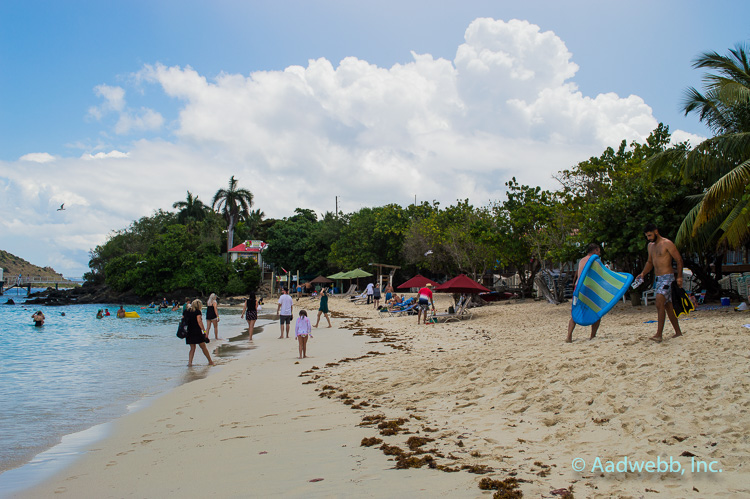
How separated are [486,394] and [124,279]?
54.5 metres

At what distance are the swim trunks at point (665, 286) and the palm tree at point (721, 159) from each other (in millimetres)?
5497

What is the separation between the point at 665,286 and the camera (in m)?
6.64

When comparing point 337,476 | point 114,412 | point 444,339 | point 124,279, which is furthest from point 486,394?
point 124,279

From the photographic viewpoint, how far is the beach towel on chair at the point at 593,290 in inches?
301

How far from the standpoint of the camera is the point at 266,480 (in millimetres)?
3783

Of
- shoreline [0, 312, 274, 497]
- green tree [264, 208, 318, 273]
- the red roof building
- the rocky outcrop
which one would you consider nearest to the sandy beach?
shoreline [0, 312, 274, 497]

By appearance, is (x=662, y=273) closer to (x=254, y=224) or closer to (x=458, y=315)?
(x=458, y=315)

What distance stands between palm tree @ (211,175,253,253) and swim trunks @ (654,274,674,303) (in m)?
58.3

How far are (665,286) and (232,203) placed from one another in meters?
59.1

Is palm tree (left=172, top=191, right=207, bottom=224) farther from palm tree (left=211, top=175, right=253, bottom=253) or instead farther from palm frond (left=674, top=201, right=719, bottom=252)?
palm frond (left=674, top=201, right=719, bottom=252)

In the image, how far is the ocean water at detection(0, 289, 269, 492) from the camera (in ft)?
20.8

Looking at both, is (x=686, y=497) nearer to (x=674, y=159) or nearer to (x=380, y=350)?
(x=380, y=350)

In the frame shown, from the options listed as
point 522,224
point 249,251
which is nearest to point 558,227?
point 522,224

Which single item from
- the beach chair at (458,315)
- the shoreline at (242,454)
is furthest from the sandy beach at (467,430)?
the beach chair at (458,315)
